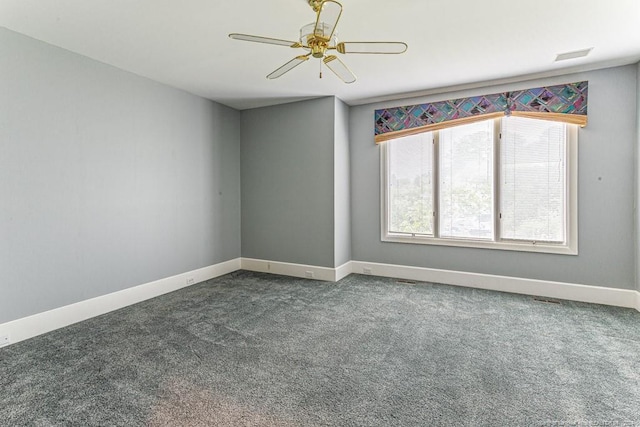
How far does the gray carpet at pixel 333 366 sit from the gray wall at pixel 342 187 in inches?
48.7

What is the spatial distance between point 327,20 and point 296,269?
3448 millimetres

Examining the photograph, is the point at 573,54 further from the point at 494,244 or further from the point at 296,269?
the point at 296,269

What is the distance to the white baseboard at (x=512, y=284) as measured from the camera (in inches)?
136

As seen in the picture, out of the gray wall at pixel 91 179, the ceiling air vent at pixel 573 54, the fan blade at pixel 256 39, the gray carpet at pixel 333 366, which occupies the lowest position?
the gray carpet at pixel 333 366

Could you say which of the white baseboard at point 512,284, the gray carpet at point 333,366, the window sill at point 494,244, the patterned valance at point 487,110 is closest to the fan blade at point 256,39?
the gray carpet at point 333,366

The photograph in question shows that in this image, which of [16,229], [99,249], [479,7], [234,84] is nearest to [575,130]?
[479,7]

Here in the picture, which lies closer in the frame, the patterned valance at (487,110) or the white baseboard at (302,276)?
the white baseboard at (302,276)

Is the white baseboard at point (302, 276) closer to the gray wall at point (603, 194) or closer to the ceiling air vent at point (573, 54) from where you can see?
the gray wall at point (603, 194)

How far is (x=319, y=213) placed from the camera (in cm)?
461

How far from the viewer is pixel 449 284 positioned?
169 inches

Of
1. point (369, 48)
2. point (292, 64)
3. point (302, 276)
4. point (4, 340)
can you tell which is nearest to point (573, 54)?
point (369, 48)

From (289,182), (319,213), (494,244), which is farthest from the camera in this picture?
(289,182)

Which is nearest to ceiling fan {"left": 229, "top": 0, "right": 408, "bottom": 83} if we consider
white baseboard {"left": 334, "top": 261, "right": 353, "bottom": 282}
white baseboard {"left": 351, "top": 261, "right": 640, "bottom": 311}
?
white baseboard {"left": 334, "top": 261, "right": 353, "bottom": 282}

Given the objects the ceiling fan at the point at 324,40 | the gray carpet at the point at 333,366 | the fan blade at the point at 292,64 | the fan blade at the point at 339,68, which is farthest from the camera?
the fan blade at the point at 339,68
